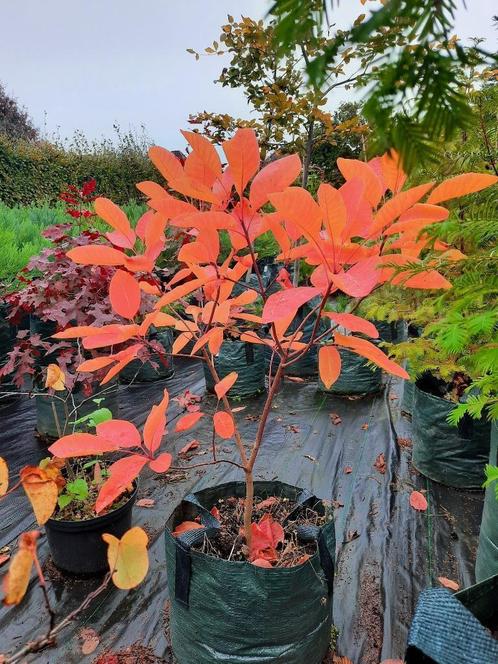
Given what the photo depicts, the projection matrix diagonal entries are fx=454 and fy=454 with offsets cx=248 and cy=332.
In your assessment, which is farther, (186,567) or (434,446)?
(434,446)

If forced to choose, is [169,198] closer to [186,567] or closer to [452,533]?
[186,567]

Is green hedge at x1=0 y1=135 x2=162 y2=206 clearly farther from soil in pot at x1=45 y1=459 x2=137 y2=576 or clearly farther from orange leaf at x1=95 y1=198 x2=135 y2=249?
orange leaf at x1=95 y1=198 x2=135 y2=249

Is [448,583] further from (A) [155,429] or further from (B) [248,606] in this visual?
(A) [155,429]

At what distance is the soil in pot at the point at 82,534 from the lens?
5.18 ft

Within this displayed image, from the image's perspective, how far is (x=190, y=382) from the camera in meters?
3.60

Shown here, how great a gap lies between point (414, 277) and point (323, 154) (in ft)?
25.1

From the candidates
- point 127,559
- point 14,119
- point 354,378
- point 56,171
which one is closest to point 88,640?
point 127,559

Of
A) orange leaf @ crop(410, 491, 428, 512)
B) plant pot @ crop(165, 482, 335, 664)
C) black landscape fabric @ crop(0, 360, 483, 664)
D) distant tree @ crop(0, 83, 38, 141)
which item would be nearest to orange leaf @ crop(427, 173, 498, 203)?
plant pot @ crop(165, 482, 335, 664)

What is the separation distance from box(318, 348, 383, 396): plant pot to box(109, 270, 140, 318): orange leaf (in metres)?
2.44

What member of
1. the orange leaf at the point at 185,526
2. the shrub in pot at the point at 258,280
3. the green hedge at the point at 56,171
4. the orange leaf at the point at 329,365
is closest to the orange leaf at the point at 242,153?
the shrub in pot at the point at 258,280

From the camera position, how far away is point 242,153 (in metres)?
0.64

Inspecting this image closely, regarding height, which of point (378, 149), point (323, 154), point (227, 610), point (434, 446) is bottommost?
point (434, 446)

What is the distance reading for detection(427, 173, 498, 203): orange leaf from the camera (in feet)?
1.96

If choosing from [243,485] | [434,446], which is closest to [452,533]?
[434,446]
